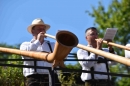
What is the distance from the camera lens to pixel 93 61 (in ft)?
20.1

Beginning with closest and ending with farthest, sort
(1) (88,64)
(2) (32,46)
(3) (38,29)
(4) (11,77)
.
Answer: (4) (11,77) → (2) (32,46) → (1) (88,64) → (3) (38,29)

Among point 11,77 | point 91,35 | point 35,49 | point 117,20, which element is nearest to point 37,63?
point 35,49

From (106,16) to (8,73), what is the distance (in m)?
14.1

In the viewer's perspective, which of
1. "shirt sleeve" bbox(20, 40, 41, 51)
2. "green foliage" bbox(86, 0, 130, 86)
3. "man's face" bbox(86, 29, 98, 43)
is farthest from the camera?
"green foliage" bbox(86, 0, 130, 86)

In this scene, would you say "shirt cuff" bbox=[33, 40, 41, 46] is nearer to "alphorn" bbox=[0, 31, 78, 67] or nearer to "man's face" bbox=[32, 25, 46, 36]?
"man's face" bbox=[32, 25, 46, 36]

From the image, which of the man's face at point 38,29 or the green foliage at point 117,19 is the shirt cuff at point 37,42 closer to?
the man's face at point 38,29

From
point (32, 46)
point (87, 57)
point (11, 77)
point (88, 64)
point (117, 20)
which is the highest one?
point (117, 20)

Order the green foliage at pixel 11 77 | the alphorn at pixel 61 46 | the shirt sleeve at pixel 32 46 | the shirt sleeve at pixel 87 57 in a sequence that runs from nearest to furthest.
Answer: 1. the alphorn at pixel 61 46
2. the green foliage at pixel 11 77
3. the shirt sleeve at pixel 32 46
4. the shirt sleeve at pixel 87 57

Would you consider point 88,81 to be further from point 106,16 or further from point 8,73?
point 106,16

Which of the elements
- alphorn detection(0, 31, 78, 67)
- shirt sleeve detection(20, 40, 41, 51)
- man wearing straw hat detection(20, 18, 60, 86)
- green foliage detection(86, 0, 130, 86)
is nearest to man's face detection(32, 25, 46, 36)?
man wearing straw hat detection(20, 18, 60, 86)

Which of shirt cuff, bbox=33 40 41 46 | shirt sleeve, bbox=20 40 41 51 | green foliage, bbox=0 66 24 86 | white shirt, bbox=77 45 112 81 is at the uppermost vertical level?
shirt cuff, bbox=33 40 41 46

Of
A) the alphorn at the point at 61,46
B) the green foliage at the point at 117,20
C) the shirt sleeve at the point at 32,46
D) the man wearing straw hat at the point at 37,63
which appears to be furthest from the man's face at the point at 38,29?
the green foliage at the point at 117,20

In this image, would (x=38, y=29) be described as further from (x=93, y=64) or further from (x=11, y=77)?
(x=11, y=77)

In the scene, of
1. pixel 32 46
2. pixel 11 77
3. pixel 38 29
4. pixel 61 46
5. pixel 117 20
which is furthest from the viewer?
pixel 117 20
